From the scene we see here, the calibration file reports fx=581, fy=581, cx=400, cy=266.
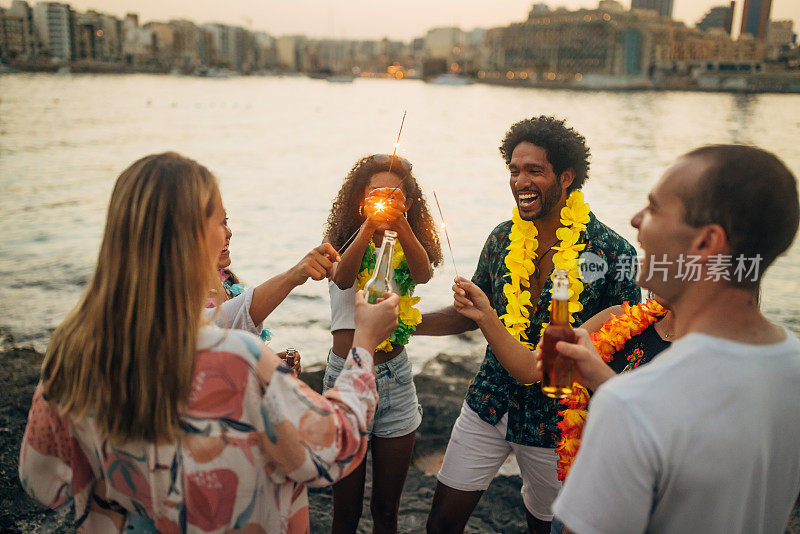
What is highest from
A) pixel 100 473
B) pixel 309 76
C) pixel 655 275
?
pixel 309 76

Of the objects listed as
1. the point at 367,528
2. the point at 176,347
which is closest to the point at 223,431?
the point at 176,347

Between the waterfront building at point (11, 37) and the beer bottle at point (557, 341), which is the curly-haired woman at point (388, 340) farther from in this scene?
the waterfront building at point (11, 37)

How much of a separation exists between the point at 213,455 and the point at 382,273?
110 centimetres

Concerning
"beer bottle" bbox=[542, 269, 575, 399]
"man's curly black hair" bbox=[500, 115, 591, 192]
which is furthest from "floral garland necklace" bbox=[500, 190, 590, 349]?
"beer bottle" bbox=[542, 269, 575, 399]

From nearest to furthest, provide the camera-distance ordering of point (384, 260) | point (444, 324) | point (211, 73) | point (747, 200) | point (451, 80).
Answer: point (747, 200) < point (384, 260) < point (444, 324) < point (451, 80) < point (211, 73)

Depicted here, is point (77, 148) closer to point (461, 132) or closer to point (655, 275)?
point (461, 132)

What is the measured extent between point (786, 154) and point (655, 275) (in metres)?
29.3

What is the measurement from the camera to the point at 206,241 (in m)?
1.62

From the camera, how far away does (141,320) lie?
59.6 inches

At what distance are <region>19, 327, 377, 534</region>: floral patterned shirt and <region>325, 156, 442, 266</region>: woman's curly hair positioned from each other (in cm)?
196

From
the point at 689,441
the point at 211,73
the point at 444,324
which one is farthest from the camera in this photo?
the point at 211,73

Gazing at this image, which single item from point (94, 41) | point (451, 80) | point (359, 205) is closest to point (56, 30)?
point (94, 41)

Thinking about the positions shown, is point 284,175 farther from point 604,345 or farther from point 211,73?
point 211,73

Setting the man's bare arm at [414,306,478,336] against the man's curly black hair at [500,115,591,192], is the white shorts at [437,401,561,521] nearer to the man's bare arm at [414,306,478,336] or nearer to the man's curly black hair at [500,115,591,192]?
the man's bare arm at [414,306,478,336]
